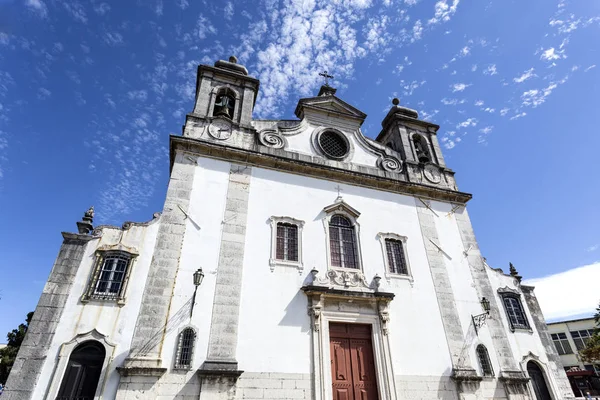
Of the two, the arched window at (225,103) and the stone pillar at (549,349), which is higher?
the arched window at (225,103)

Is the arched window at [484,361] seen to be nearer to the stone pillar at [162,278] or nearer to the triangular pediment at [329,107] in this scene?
the stone pillar at [162,278]

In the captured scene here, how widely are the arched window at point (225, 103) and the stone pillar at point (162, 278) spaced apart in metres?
2.63

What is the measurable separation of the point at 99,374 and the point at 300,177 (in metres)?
8.01

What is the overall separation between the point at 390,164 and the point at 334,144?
2.49 meters

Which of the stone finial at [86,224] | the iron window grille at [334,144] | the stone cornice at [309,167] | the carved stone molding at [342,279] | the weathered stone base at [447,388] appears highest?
the iron window grille at [334,144]

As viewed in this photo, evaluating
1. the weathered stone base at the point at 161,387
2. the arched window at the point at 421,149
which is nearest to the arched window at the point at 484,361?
the arched window at the point at 421,149

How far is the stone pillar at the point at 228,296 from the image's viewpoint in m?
8.12

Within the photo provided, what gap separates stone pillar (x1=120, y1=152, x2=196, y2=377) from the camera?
7906mm

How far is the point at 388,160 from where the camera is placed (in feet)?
46.6

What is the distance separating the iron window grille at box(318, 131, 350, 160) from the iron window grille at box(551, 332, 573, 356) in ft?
114

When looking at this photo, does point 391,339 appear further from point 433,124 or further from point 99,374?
point 433,124

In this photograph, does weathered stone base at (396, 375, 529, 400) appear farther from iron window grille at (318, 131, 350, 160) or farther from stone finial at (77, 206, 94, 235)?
stone finial at (77, 206, 94, 235)

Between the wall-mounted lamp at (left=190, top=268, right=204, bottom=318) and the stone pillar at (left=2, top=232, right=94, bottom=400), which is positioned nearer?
the stone pillar at (left=2, top=232, right=94, bottom=400)

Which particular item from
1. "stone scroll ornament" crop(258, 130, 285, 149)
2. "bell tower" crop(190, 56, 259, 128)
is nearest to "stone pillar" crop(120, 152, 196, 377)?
"bell tower" crop(190, 56, 259, 128)
